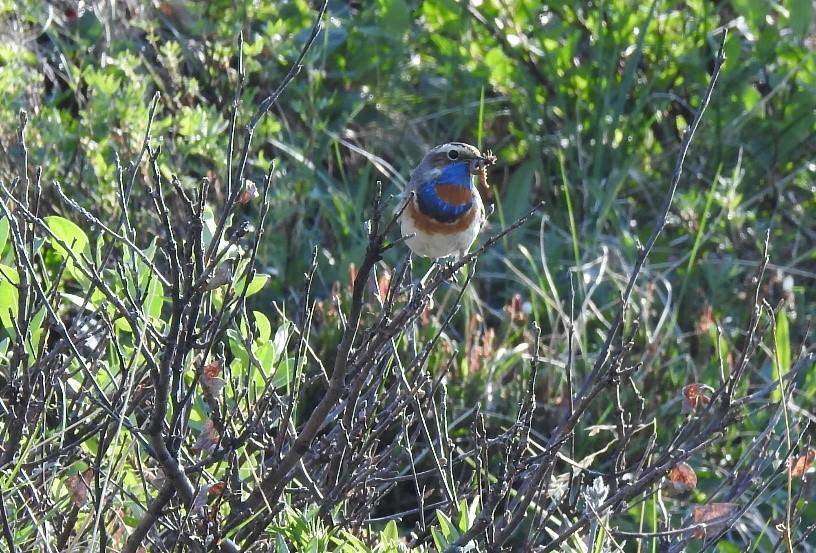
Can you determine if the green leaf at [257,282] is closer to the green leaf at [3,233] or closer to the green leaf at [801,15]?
the green leaf at [3,233]

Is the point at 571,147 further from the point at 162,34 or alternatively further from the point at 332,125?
the point at 162,34

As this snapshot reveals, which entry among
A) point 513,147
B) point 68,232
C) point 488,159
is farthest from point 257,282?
point 513,147

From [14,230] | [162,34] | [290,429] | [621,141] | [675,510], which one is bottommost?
[675,510]

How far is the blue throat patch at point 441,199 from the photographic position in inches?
120

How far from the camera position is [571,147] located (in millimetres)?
5309

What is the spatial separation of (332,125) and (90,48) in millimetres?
1069

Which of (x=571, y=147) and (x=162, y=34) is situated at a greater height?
(x=162, y=34)

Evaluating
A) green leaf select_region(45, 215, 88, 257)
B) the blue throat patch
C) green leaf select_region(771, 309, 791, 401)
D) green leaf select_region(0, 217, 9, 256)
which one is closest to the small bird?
the blue throat patch

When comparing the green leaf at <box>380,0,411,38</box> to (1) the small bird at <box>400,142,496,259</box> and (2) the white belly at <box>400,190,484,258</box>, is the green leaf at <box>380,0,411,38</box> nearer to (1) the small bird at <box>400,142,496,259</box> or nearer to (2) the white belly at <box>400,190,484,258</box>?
(1) the small bird at <box>400,142,496,259</box>

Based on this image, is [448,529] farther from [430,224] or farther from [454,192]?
[454,192]

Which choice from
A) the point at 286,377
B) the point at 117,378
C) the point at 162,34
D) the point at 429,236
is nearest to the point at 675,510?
the point at 429,236

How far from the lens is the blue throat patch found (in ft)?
10.0

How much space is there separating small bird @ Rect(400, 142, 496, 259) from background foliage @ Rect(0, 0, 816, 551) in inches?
32.1

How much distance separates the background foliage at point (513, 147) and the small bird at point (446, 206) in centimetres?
82
